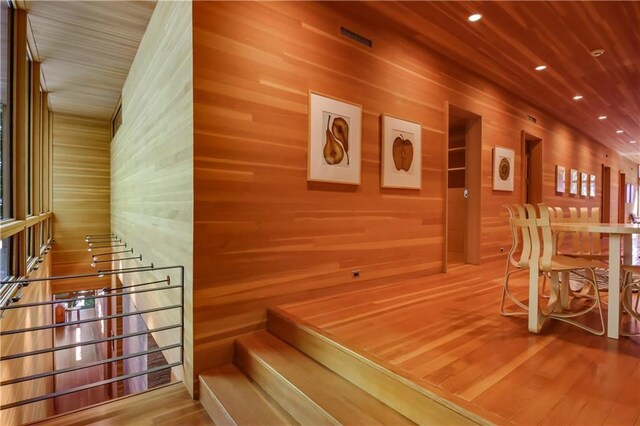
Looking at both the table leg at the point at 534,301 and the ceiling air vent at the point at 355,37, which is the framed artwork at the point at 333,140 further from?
the table leg at the point at 534,301

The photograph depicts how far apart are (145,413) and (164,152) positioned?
222 centimetres

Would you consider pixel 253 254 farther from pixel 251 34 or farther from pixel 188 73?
pixel 251 34

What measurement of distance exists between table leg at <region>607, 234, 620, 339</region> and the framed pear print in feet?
19.8

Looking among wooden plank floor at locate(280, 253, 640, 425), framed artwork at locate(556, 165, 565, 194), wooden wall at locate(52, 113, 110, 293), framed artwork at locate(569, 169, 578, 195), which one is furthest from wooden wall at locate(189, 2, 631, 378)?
wooden wall at locate(52, 113, 110, 293)

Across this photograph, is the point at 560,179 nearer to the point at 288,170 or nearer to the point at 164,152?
the point at 288,170

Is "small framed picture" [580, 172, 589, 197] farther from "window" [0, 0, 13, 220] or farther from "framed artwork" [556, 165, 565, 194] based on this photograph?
"window" [0, 0, 13, 220]

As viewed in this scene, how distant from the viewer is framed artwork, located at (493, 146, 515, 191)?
5.43 m

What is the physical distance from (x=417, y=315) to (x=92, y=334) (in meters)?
10.9

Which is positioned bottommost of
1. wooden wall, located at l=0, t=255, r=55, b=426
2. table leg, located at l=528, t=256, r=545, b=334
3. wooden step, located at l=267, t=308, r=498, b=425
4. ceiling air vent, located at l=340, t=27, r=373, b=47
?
wooden wall, located at l=0, t=255, r=55, b=426

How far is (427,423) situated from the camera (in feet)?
5.22

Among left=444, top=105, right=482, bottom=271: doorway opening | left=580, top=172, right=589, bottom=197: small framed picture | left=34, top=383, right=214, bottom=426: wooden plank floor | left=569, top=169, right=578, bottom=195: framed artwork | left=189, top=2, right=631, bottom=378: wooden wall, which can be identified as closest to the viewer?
left=34, top=383, right=214, bottom=426: wooden plank floor

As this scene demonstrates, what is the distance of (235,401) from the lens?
2168 millimetres

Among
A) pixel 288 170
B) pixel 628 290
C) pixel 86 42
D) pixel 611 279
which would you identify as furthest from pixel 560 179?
pixel 86 42

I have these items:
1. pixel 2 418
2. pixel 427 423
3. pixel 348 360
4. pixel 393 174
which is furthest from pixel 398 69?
pixel 2 418
